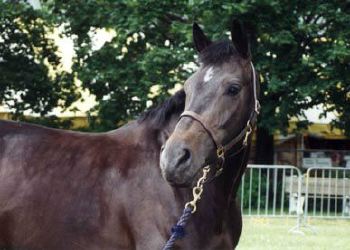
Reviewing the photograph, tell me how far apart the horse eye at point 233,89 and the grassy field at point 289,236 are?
23.1 ft

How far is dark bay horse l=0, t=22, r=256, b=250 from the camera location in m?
4.44

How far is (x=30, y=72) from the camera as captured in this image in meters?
22.6

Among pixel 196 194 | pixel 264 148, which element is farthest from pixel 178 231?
pixel 264 148

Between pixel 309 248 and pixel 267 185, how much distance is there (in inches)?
208

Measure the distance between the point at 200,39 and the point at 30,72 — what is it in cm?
1829

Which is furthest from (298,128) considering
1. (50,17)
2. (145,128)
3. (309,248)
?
(145,128)

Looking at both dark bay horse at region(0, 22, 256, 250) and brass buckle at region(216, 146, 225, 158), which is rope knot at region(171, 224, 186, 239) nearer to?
dark bay horse at region(0, 22, 256, 250)

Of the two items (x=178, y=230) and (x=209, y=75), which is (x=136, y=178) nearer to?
(x=178, y=230)

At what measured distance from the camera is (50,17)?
21.1 metres

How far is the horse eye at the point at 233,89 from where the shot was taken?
175 inches

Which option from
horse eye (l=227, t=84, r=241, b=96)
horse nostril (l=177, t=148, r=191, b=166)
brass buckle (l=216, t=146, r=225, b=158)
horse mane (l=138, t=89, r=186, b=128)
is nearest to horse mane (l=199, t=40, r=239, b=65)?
horse eye (l=227, t=84, r=241, b=96)

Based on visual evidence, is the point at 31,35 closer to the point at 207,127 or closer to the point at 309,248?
the point at 309,248

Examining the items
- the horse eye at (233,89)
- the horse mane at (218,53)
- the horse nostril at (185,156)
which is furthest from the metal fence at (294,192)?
the horse nostril at (185,156)

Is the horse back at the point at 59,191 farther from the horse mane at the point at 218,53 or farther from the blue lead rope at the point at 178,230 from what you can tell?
the horse mane at the point at 218,53
